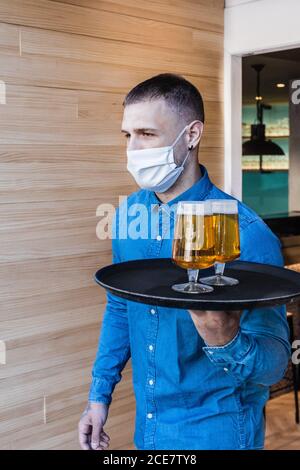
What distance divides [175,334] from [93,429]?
40cm

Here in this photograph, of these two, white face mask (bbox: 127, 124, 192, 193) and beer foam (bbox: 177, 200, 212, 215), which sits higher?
white face mask (bbox: 127, 124, 192, 193)

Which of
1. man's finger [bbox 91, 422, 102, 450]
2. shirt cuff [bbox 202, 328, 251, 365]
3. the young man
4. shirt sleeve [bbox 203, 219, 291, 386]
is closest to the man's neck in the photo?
the young man

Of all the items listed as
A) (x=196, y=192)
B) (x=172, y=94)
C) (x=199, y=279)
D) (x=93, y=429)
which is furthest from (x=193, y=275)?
(x=93, y=429)

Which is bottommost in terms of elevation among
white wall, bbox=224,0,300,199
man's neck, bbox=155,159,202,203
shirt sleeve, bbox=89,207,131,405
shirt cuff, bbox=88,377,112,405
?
shirt cuff, bbox=88,377,112,405

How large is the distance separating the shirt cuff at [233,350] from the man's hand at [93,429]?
1.88ft

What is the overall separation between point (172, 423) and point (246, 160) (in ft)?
25.7

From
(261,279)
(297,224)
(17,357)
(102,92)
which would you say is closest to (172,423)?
(261,279)

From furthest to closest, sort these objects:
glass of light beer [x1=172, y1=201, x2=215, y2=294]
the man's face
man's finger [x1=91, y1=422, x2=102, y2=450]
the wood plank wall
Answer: the wood plank wall
man's finger [x1=91, y1=422, x2=102, y2=450]
the man's face
glass of light beer [x1=172, y1=201, x2=215, y2=294]

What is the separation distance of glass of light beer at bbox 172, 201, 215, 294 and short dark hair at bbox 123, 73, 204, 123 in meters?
0.45

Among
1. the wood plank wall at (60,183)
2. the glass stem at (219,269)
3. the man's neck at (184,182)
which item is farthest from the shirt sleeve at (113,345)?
the wood plank wall at (60,183)

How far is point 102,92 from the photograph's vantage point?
2.72 metres

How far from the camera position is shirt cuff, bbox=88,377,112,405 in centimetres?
178

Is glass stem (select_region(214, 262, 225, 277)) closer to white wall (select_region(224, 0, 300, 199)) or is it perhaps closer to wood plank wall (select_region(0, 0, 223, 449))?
wood plank wall (select_region(0, 0, 223, 449))
